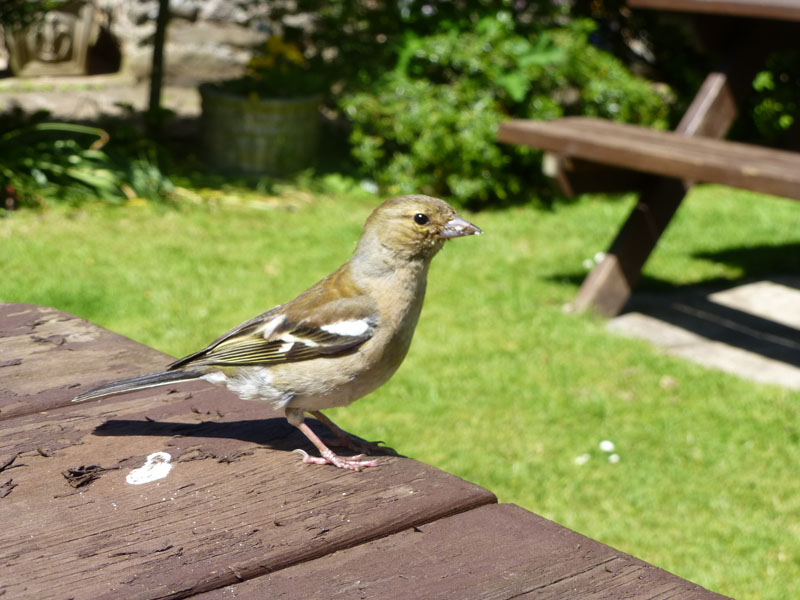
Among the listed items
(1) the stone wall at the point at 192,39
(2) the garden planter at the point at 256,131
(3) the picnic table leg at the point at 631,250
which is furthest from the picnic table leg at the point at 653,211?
(1) the stone wall at the point at 192,39

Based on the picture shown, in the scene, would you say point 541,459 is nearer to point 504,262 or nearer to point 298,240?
point 504,262

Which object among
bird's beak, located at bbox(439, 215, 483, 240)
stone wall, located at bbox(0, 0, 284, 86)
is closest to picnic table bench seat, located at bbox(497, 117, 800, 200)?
bird's beak, located at bbox(439, 215, 483, 240)

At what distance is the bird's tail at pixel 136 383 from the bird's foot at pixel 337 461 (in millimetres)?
329

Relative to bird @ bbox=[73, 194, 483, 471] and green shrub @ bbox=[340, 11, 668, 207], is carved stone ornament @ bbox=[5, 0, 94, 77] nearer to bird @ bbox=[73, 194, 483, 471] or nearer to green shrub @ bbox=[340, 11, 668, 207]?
green shrub @ bbox=[340, 11, 668, 207]

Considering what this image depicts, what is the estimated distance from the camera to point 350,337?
2.24 meters

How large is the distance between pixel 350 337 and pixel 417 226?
11.9 inches

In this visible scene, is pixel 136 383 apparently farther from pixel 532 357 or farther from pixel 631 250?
pixel 631 250

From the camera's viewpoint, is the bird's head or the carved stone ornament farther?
the carved stone ornament

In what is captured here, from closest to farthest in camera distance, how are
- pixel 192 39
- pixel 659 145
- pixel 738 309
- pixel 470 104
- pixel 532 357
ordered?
pixel 532 357, pixel 659 145, pixel 738 309, pixel 470 104, pixel 192 39

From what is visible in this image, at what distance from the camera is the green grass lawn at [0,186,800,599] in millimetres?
3955

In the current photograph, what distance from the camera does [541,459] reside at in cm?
435

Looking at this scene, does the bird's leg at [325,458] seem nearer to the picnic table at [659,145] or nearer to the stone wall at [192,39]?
the picnic table at [659,145]

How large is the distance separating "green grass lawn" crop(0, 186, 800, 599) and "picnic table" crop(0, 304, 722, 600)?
6.81ft

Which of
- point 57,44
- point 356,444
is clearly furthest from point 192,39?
point 356,444
